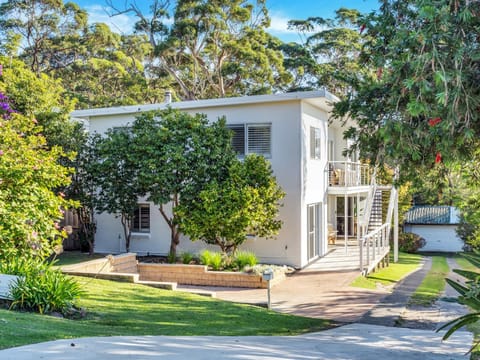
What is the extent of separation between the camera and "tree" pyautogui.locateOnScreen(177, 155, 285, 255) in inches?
608

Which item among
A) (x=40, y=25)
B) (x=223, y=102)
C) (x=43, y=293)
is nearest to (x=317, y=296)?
(x=43, y=293)

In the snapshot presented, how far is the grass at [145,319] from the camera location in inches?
261

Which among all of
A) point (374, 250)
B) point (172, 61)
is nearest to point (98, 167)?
point (374, 250)

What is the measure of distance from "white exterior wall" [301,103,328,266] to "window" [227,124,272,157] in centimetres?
131

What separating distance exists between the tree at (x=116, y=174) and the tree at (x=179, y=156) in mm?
507

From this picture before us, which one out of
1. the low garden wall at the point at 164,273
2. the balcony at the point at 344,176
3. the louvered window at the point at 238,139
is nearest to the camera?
the low garden wall at the point at 164,273

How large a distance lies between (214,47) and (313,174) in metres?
17.2

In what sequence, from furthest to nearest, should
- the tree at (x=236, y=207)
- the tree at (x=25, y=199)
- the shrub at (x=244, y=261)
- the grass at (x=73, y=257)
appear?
the grass at (x=73, y=257)
the tree at (x=236, y=207)
the shrub at (x=244, y=261)
the tree at (x=25, y=199)

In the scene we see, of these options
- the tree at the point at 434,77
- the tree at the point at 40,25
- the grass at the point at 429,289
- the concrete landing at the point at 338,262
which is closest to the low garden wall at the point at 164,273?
the concrete landing at the point at 338,262

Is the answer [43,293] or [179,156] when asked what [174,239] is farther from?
[43,293]

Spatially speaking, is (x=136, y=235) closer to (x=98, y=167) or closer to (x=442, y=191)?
(x=98, y=167)

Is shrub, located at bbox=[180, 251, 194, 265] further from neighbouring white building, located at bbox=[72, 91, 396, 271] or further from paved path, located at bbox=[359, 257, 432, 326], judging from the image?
paved path, located at bbox=[359, 257, 432, 326]

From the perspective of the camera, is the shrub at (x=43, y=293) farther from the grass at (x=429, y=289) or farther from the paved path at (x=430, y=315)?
the grass at (x=429, y=289)

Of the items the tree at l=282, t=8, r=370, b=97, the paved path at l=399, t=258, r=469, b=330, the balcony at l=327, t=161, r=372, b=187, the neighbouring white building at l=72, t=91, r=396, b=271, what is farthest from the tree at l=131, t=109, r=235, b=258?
the tree at l=282, t=8, r=370, b=97
